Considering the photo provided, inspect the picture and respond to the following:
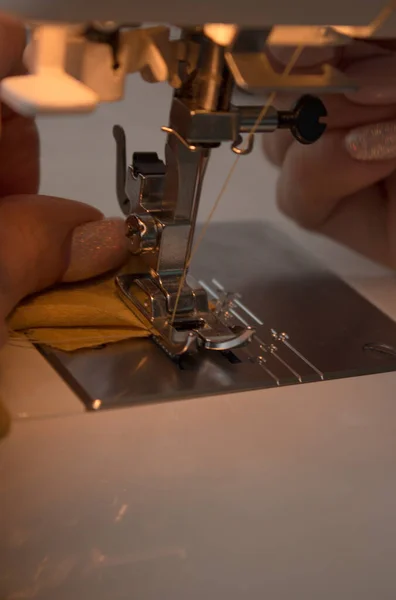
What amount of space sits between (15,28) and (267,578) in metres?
0.50

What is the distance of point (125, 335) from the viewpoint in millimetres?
767

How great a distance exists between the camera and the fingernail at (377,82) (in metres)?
0.92

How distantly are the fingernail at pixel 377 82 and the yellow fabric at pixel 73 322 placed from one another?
1.18 feet

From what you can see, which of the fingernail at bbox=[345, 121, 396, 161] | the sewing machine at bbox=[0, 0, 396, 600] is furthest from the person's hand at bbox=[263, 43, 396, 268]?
the sewing machine at bbox=[0, 0, 396, 600]

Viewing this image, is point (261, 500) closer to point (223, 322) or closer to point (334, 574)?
point (334, 574)

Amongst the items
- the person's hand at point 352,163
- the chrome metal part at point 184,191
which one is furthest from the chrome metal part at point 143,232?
the person's hand at point 352,163

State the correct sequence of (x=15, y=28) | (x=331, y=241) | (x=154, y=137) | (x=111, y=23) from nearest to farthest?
1. (x=111, y=23)
2. (x=15, y=28)
3. (x=331, y=241)
4. (x=154, y=137)

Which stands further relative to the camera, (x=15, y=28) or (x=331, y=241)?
(x=331, y=241)

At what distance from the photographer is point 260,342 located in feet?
2.60

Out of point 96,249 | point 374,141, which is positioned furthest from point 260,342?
point 374,141

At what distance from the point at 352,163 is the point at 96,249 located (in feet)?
1.06

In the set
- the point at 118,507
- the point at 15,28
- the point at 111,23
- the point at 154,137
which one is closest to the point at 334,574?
the point at 118,507

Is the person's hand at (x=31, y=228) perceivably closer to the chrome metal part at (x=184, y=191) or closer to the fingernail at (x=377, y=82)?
the chrome metal part at (x=184, y=191)

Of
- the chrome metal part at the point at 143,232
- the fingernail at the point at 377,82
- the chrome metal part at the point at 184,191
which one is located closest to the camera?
the chrome metal part at the point at 184,191
